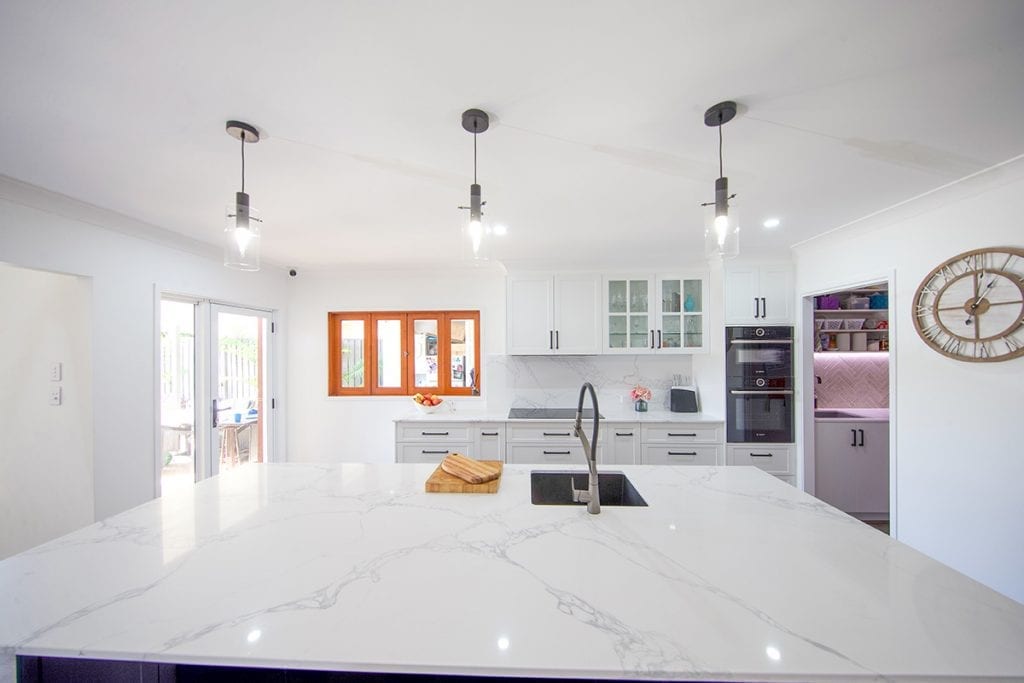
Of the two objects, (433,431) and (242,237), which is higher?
(242,237)

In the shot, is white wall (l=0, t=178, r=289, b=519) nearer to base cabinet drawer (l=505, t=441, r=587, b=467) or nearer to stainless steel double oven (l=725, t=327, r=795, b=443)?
base cabinet drawer (l=505, t=441, r=587, b=467)

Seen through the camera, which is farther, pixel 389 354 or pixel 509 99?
pixel 389 354

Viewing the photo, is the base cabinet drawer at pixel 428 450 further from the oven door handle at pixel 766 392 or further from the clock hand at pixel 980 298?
the clock hand at pixel 980 298

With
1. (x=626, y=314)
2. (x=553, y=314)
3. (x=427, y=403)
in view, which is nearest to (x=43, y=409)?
(x=427, y=403)

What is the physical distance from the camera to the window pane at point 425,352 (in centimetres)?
416

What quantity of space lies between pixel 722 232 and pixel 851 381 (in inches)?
145

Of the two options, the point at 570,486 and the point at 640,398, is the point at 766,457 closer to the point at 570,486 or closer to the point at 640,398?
the point at 640,398

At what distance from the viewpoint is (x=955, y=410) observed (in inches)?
83.7

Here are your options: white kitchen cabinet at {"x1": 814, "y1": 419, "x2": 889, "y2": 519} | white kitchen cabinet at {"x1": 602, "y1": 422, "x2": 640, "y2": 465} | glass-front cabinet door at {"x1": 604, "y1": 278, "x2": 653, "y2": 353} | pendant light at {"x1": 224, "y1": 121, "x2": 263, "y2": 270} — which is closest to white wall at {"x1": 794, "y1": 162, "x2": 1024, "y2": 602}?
white kitchen cabinet at {"x1": 814, "y1": 419, "x2": 889, "y2": 519}

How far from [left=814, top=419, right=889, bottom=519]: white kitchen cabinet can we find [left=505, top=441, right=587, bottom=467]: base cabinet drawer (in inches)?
82.0

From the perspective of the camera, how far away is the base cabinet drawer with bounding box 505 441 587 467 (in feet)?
11.4

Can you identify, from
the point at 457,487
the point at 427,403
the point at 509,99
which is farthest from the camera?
the point at 427,403

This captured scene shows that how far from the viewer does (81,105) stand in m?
1.37

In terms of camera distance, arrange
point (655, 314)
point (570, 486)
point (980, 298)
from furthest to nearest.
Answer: point (655, 314) → point (980, 298) → point (570, 486)
